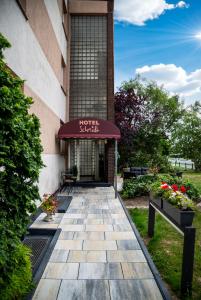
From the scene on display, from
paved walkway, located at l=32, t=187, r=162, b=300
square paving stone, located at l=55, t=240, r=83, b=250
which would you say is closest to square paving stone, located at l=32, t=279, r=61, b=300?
paved walkway, located at l=32, t=187, r=162, b=300

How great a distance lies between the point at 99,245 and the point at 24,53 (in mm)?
4871

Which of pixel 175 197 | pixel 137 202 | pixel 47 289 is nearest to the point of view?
pixel 47 289

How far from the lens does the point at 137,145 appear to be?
24281mm

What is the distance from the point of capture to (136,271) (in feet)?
14.5

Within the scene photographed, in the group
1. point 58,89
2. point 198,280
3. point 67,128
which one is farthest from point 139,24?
point 198,280

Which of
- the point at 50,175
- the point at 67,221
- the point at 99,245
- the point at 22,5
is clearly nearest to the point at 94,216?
the point at 67,221

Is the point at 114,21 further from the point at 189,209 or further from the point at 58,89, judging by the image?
the point at 189,209

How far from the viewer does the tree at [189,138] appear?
2912 centimetres

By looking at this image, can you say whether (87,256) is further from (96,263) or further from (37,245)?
(37,245)

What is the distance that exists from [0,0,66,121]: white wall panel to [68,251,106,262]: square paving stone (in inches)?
157

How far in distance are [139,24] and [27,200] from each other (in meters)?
15.1

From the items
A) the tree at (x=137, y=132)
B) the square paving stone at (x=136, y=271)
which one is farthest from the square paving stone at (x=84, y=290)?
the tree at (x=137, y=132)

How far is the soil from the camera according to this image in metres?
10.2

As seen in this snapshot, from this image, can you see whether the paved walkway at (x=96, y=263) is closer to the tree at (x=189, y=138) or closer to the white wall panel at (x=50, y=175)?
the white wall panel at (x=50, y=175)
